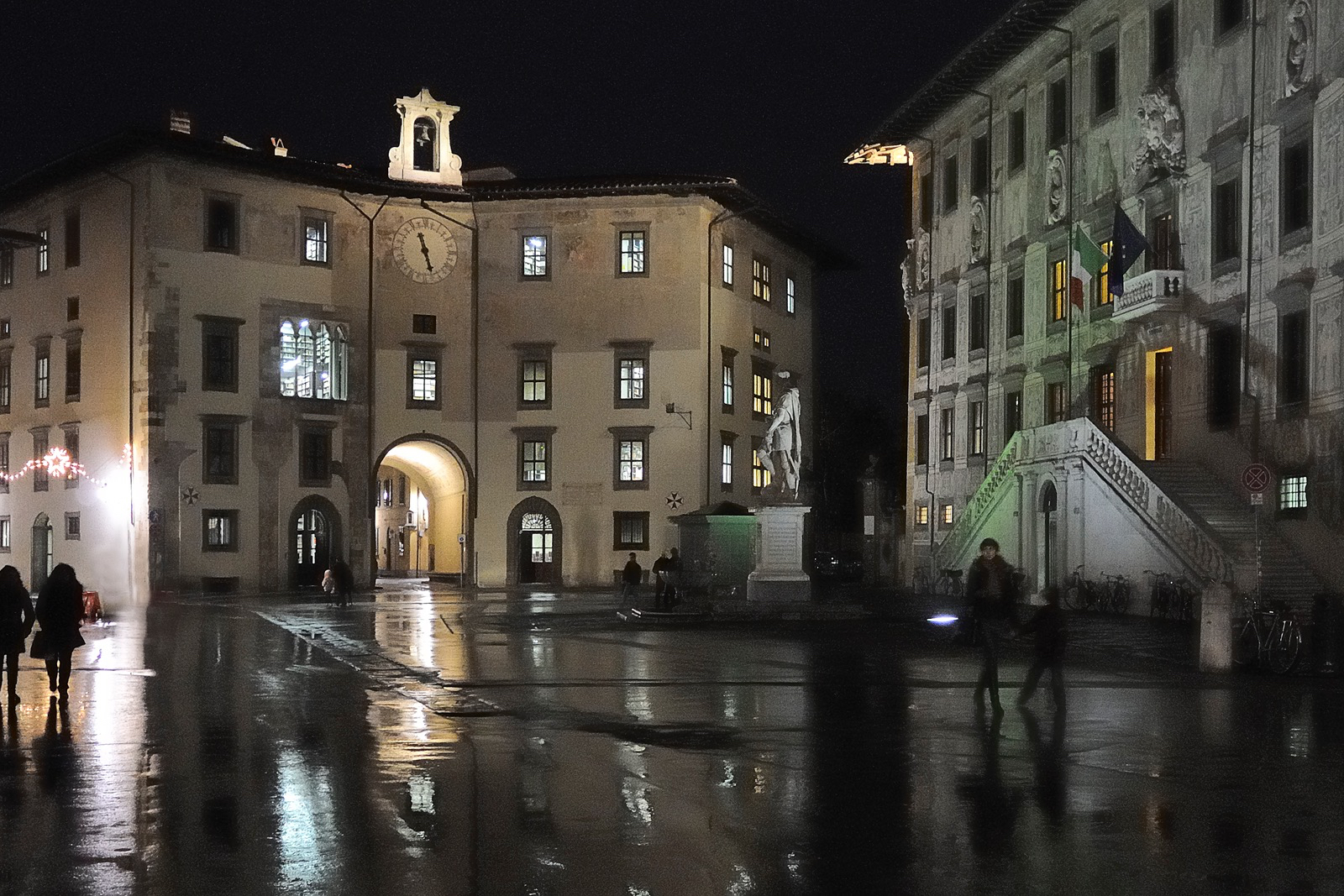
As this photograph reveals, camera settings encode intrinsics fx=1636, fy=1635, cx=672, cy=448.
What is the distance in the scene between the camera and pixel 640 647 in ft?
88.7

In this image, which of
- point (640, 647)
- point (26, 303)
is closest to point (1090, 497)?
point (640, 647)

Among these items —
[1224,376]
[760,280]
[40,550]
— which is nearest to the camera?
[1224,376]

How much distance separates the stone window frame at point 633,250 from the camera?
60.0m

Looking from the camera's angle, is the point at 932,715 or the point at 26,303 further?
the point at 26,303

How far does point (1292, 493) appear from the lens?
32.2m

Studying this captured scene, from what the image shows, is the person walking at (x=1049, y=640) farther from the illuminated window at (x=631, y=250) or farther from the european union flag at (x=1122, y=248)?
the illuminated window at (x=631, y=250)

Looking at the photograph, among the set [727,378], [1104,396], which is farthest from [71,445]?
[1104,396]

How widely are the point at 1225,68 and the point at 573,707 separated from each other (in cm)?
2363

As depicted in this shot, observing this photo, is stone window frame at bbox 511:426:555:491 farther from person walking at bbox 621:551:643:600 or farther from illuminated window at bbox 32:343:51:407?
person walking at bbox 621:551:643:600

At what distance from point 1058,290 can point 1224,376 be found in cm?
826

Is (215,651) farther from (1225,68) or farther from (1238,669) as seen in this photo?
(1225,68)

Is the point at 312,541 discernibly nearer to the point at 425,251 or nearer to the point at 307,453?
the point at 307,453

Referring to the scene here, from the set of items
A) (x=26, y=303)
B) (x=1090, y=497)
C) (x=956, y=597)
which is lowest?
(x=956, y=597)

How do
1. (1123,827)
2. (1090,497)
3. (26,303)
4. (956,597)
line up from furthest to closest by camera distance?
(26,303) < (956,597) < (1090,497) < (1123,827)
